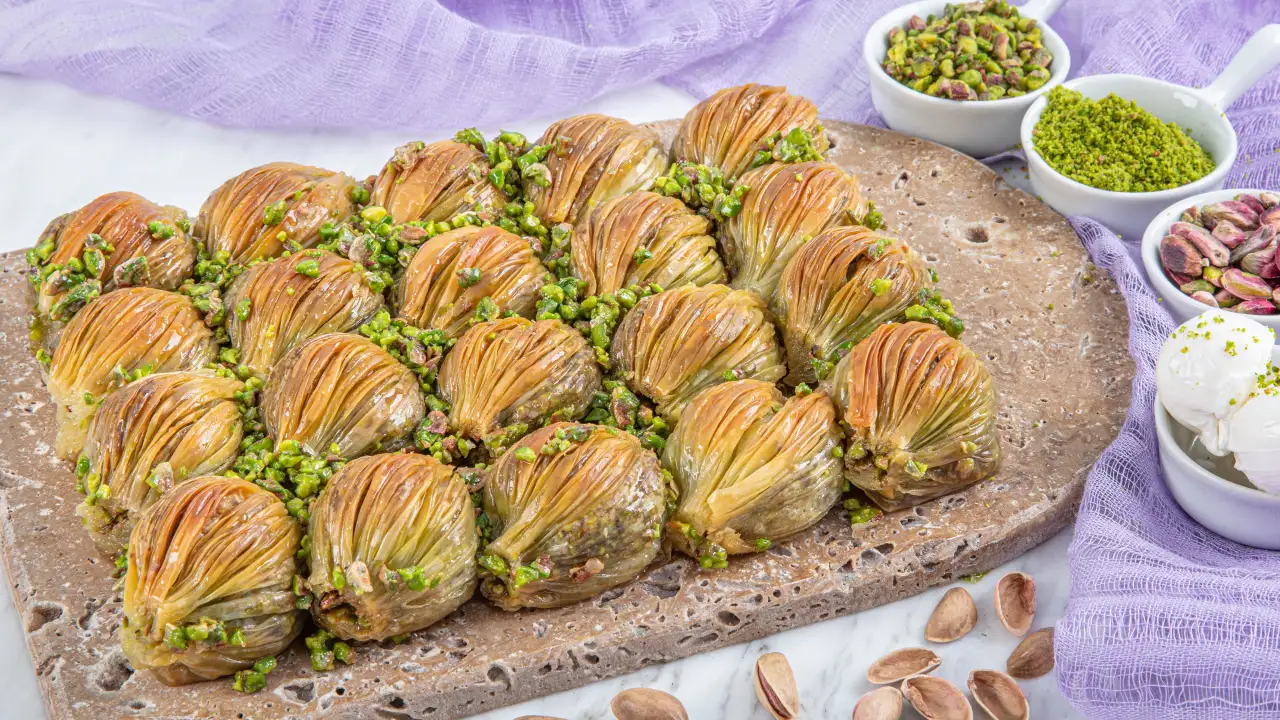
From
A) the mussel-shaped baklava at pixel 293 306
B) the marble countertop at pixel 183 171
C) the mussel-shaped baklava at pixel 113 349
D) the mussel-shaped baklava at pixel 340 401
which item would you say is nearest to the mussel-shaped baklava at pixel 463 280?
the mussel-shaped baklava at pixel 293 306

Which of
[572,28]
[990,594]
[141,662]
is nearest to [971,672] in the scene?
[990,594]

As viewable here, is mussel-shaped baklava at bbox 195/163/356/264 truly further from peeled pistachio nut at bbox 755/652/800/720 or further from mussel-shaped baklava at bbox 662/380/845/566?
peeled pistachio nut at bbox 755/652/800/720

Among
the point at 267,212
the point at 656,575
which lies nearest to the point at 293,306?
the point at 267,212

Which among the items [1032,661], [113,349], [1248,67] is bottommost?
[1032,661]

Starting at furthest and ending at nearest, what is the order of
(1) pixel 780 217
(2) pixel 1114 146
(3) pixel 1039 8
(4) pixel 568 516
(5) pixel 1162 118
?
(3) pixel 1039 8 < (5) pixel 1162 118 < (2) pixel 1114 146 < (1) pixel 780 217 < (4) pixel 568 516

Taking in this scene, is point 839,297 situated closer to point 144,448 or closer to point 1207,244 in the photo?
point 1207,244

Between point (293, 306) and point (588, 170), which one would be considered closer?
point (293, 306)

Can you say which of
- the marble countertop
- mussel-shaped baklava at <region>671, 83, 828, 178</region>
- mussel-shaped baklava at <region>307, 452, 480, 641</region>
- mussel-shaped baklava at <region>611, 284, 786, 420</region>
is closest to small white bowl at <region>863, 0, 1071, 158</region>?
the marble countertop
